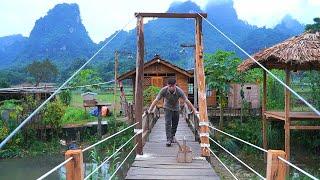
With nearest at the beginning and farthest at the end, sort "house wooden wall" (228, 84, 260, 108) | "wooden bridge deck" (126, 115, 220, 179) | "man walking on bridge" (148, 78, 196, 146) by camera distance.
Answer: "wooden bridge deck" (126, 115, 220, 179) → "man walking on bridge" (148, 78, 196, 146) → "house wooden wall" (228, 84, 260, 108)

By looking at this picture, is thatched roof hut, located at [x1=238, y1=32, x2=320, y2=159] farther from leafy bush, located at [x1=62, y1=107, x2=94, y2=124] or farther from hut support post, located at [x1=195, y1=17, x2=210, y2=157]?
leafy bush, located at [x1=62, y1=107, x2=94, y2=124]

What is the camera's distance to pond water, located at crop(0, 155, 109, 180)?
45.9 feet

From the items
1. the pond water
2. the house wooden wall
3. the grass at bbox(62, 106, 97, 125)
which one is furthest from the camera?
the house wooden wall

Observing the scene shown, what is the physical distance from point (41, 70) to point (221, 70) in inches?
988

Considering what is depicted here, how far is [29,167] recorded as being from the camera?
15367mm

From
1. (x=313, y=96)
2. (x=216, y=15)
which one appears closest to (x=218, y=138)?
(x=313, y=96)

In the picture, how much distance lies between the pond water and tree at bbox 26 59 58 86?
23.9 m

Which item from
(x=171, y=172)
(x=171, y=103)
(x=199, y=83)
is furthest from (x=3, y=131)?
(x=171, y=172)

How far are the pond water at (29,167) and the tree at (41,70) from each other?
2391cm

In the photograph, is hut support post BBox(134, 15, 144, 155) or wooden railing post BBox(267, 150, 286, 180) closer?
wooden railing post BBox(267, 150, 286, 180)

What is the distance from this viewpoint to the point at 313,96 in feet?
49.2

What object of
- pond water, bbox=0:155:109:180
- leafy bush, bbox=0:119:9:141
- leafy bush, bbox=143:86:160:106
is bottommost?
pond water, bbox=0:155:109:180

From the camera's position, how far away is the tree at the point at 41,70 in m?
39.7

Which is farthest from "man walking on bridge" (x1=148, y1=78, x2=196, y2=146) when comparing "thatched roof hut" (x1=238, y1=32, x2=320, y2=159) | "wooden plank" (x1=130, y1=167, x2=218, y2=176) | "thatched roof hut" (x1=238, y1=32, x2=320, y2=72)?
"thatched roof hut" (x1=238, y1=32, x2=320, y2=72)
